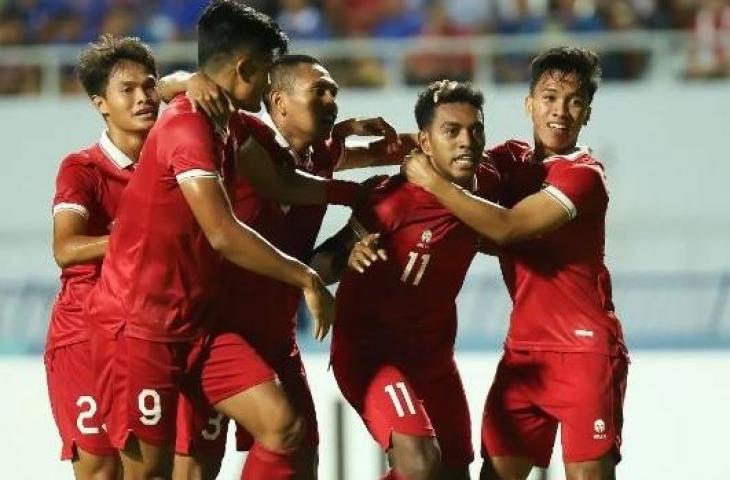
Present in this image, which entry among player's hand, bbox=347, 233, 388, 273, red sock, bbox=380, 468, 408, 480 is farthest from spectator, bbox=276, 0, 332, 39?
red sock, bbox=380, 468, 408, 480

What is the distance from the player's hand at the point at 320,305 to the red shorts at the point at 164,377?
1.55ft

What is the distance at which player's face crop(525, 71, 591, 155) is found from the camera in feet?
21.5

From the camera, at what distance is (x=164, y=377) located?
5887mm

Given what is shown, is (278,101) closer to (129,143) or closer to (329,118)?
(329,118)

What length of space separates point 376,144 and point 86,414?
153 centimetres

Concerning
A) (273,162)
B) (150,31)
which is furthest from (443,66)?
(273,162)

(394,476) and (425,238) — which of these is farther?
(425,238)

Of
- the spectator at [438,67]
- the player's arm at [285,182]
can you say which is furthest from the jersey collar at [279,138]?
the spectator at [438,67]

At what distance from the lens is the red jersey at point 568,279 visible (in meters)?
6.55

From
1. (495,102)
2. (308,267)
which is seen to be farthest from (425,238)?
(495,102)

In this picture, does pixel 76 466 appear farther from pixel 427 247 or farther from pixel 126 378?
pixel 427 247

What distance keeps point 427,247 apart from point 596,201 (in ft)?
2.16

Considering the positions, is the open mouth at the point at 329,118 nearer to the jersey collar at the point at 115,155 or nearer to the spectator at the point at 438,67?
the jersey collar at the point at 115,155

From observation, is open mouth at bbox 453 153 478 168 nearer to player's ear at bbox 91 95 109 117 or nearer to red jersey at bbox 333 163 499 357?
red jersey at bbox 333 163 499 357
